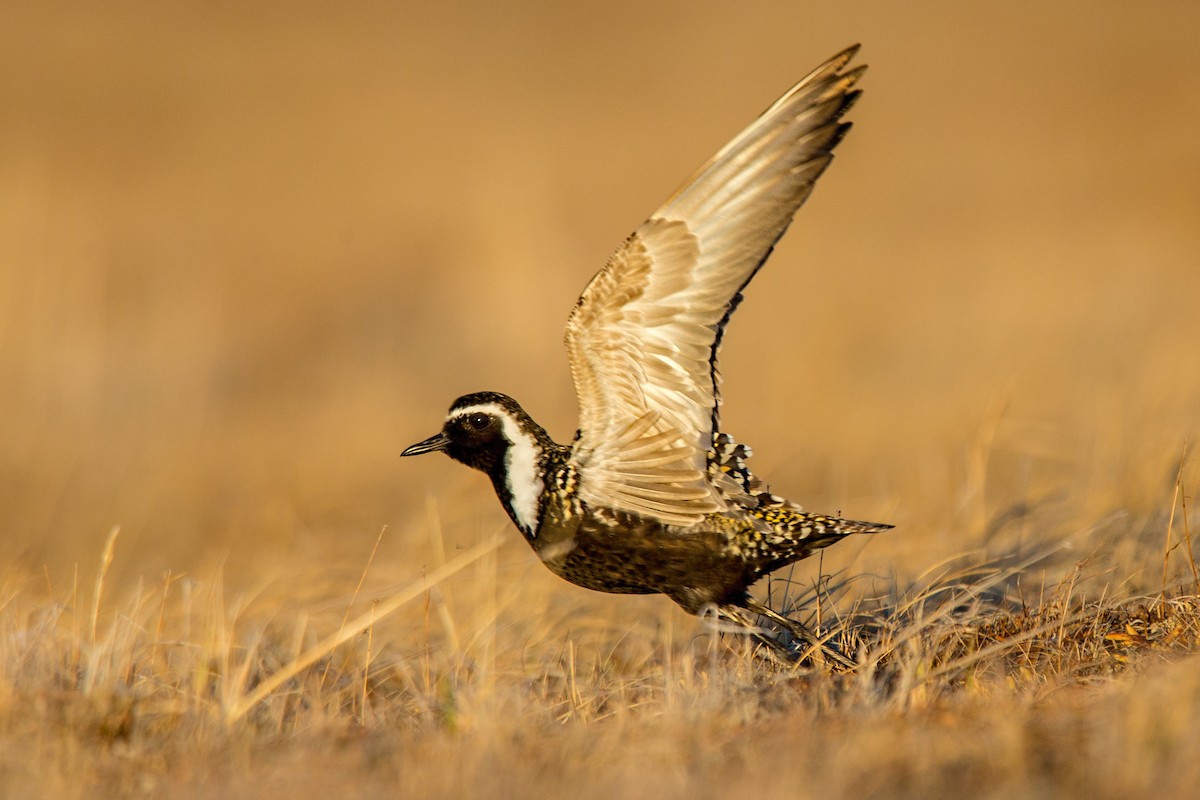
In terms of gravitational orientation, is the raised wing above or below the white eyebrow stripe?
above

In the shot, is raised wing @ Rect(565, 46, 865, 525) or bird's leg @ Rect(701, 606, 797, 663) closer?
bird's leg @ Rect(701, 606, 797, 663)

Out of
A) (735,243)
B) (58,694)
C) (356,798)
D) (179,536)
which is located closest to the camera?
(356,798)

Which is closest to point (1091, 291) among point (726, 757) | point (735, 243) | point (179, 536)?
point (179, 536)

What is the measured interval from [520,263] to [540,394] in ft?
8.43

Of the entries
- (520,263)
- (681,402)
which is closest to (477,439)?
(681,402)

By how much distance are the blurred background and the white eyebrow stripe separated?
5.57ft

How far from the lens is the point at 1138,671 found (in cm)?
395

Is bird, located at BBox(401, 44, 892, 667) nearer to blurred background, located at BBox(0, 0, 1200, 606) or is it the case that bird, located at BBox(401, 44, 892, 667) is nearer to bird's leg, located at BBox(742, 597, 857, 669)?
bird's leg, located at BBox(742, 597, 857, 669)

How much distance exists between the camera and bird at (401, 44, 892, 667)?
4.79 metres

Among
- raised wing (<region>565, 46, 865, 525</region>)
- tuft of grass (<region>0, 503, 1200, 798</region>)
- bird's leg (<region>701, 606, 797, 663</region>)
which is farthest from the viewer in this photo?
raised wing (<region>565, 46, 865, 525</region>)

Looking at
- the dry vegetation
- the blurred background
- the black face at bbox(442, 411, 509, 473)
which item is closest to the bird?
the black face at bbox(442, 411, 509, 473)

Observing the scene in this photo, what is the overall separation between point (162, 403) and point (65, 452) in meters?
1.51

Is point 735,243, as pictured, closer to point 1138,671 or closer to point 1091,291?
point 1138,671

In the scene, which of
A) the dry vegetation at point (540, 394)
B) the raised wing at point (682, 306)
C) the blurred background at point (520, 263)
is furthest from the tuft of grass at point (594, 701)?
the blurred background at point (520, 263)
